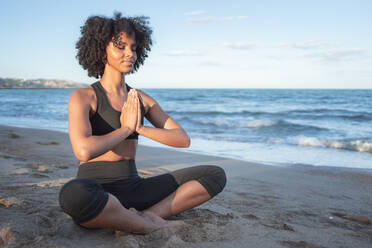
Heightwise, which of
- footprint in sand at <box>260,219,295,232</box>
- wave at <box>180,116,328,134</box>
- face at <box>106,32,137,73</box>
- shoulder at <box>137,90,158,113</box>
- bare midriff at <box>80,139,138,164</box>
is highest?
face at <box>106,32,137,73</box>

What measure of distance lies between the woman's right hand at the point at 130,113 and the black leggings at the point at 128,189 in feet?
1.35

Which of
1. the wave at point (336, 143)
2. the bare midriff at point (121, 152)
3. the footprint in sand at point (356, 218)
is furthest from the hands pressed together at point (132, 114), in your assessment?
the wave at point (336, 143)

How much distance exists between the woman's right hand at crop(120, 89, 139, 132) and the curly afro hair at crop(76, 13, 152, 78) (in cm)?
53

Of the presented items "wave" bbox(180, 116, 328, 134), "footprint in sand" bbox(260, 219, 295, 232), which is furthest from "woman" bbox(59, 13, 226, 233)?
"wave" bbox(180, 116, 328, 134)

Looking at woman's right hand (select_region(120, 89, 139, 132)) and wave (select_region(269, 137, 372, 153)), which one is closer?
woman's right hand (select_region(120, 89, 139, 132))

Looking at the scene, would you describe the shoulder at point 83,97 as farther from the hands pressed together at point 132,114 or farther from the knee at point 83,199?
the knee at point 83,199

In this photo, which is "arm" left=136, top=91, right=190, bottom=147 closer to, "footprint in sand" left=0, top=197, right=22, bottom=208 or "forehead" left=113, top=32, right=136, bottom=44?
"forehead" left=113, top=32, right=136, bottom=44

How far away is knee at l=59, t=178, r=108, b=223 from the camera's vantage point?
6.95ft

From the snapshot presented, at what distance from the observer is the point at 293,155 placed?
7750 mm

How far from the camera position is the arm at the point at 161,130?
256cm

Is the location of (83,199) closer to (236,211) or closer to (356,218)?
(236,211)

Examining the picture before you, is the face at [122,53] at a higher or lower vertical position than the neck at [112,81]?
higher

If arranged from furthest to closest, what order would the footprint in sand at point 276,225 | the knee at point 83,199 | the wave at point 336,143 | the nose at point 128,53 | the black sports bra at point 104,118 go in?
the wave at point 336,143
the footprint in sand at point 276,225
the nose at point 128,53
the black sports bra at point 104,118
the knee at point 83,199

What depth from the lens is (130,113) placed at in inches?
97.0
